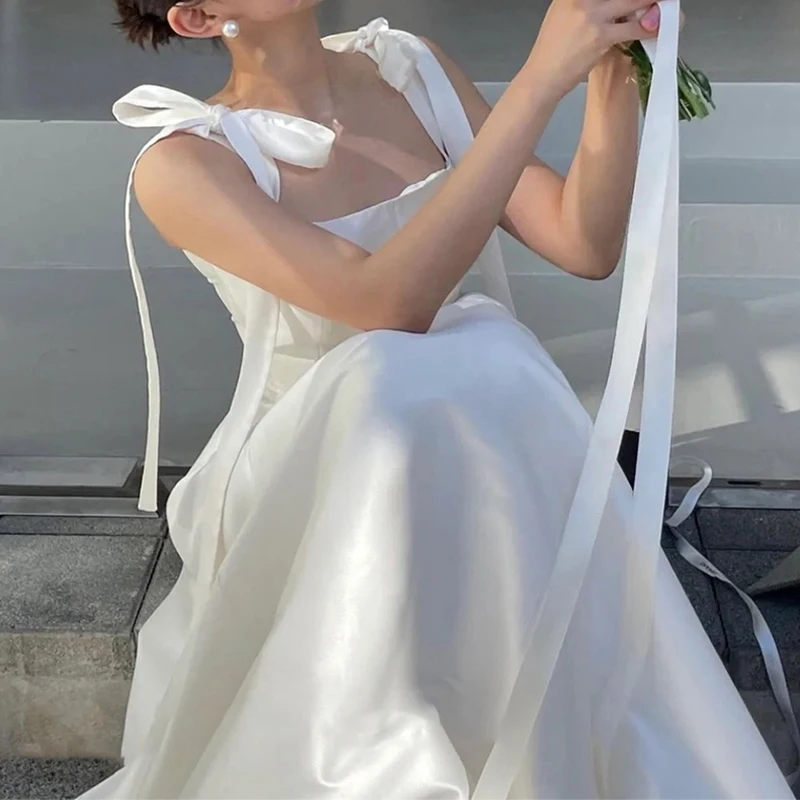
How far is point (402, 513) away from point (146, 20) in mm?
579

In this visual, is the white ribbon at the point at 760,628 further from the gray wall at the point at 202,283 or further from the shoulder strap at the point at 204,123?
the shoulder strap at the point at 204,123

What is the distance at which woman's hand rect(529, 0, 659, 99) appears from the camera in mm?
792

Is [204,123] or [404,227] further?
[204,123]

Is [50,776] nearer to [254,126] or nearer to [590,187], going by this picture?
[254,126]

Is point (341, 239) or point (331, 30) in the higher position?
point (341, 239)

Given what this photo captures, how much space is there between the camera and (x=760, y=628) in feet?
3.84

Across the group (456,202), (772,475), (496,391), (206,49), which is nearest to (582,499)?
(496,391)

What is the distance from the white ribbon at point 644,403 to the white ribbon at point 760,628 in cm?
47

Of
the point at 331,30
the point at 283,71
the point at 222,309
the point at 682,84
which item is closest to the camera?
the point at 682,84

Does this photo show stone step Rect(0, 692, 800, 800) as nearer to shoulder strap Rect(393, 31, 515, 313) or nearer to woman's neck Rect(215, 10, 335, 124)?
shoulder strap Rect(393, 31, 515, 313)

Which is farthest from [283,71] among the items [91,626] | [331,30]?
[331,30]

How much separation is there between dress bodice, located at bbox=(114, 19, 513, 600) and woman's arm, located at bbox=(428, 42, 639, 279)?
5 cm

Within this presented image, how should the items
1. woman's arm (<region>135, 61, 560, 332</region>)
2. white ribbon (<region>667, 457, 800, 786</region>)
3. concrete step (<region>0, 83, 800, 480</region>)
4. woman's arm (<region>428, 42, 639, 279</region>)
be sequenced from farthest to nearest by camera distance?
concrete step (<region>0, 83, 800, 480</region>)
white ribbon (<region>667, 457, 800, 786</region>)
woman's arm (<region>428, 42, 639, 279</region>)
woman's arm (<region>135, 61, 560, 332</region>)

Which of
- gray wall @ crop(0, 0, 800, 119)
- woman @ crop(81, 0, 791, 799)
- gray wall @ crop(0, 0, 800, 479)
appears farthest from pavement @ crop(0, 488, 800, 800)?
gray wall @ crop(0, 0, 800, 119)
